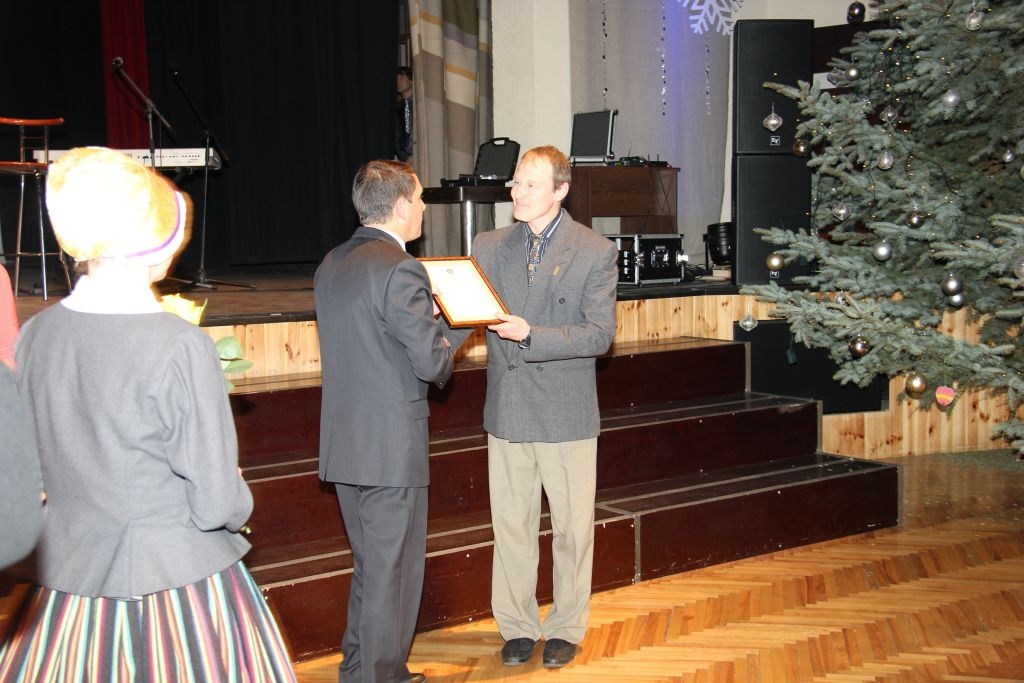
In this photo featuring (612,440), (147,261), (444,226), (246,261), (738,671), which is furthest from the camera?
(246,261)

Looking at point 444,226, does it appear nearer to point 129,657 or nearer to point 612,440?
point 612,440

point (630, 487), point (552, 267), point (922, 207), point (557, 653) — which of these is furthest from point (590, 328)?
point (922, 207)

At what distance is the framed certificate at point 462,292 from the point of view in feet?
10.2

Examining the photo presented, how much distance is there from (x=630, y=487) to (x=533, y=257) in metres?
1.68

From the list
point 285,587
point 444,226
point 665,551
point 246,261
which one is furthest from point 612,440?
point 246,261

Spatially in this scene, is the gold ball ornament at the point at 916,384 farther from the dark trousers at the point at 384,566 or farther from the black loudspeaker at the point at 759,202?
the dark trousers at the point at 384,566

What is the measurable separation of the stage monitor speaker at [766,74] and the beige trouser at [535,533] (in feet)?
11.5

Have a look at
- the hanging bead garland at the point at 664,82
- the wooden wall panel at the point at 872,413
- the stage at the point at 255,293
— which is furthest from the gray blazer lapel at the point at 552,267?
the hanging bead garland at the point at 664,82

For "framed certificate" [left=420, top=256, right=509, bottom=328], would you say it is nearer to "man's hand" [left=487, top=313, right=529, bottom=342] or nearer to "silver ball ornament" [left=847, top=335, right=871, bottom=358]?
"man's hand" [left=487, top=313, right=529, bottom=342]

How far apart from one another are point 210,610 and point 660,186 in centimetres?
592

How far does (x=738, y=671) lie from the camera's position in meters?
3.34

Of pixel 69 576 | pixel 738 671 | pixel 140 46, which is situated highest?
pixel 140 46

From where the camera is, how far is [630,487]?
4.69 metres

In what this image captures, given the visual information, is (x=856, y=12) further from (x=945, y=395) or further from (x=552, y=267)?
(x=552, y=267)
